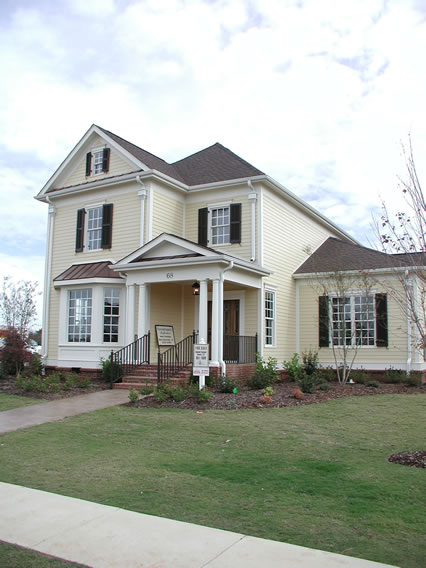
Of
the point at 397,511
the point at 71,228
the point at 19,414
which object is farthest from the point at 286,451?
the point at 71,228

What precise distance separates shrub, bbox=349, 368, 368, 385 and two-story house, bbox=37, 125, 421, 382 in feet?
3.35

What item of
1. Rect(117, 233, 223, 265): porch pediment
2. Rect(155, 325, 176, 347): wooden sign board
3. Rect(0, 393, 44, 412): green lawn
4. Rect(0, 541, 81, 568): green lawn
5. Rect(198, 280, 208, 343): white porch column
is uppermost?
Rect(117, 233, 223, 265): porch pediment

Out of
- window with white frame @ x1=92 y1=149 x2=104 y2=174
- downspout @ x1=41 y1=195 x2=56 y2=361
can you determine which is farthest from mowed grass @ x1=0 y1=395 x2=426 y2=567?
window with white frame @ x1=92 y1=149 x2=104 y2=174

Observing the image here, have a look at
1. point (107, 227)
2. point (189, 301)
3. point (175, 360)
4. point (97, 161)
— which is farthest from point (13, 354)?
point (97, 161)

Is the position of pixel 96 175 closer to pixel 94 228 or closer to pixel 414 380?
pixel 94 228

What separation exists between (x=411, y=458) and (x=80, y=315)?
13297mm

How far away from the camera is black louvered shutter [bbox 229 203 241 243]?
1808 cm

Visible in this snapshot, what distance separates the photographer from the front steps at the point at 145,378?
1466cm

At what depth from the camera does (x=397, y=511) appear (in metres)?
5.14

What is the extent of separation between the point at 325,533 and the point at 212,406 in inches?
279

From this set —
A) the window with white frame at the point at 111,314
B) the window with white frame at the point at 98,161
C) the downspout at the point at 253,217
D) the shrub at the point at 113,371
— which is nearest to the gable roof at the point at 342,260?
the downspout at the point at 253,217

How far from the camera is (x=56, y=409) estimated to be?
11.8 meters

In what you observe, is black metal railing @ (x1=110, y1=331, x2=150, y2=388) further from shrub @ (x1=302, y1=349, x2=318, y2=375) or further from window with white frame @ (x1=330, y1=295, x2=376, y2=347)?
window with white frame @ (x1=330, y1=295, x2=376, y2=347)

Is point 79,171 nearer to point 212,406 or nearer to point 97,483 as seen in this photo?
point 212,406
